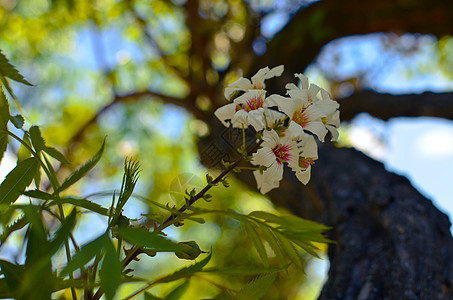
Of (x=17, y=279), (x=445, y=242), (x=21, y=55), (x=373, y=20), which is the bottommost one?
(x=445, y=242)

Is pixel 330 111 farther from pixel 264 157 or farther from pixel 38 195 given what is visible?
pixel 38 195

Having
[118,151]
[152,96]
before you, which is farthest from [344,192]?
[118,151]

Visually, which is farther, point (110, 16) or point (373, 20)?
point (110, 16)

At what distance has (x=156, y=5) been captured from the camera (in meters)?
3.48

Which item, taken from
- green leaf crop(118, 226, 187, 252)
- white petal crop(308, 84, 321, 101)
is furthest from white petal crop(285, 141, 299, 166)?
green leaf crop(118, 226, 187, 252)

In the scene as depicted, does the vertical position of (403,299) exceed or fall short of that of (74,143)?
it falls short

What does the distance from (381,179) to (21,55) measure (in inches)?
131

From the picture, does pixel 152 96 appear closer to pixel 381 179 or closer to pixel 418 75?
pixel 381 179

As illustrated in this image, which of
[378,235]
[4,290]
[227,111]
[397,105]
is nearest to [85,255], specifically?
[4,290]

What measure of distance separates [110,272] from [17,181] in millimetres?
277

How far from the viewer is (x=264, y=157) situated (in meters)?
0.70

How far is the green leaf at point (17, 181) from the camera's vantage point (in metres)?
0.65

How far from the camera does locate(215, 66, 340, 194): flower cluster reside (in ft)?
2.28

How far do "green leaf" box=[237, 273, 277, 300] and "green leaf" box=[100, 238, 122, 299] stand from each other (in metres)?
0.22
